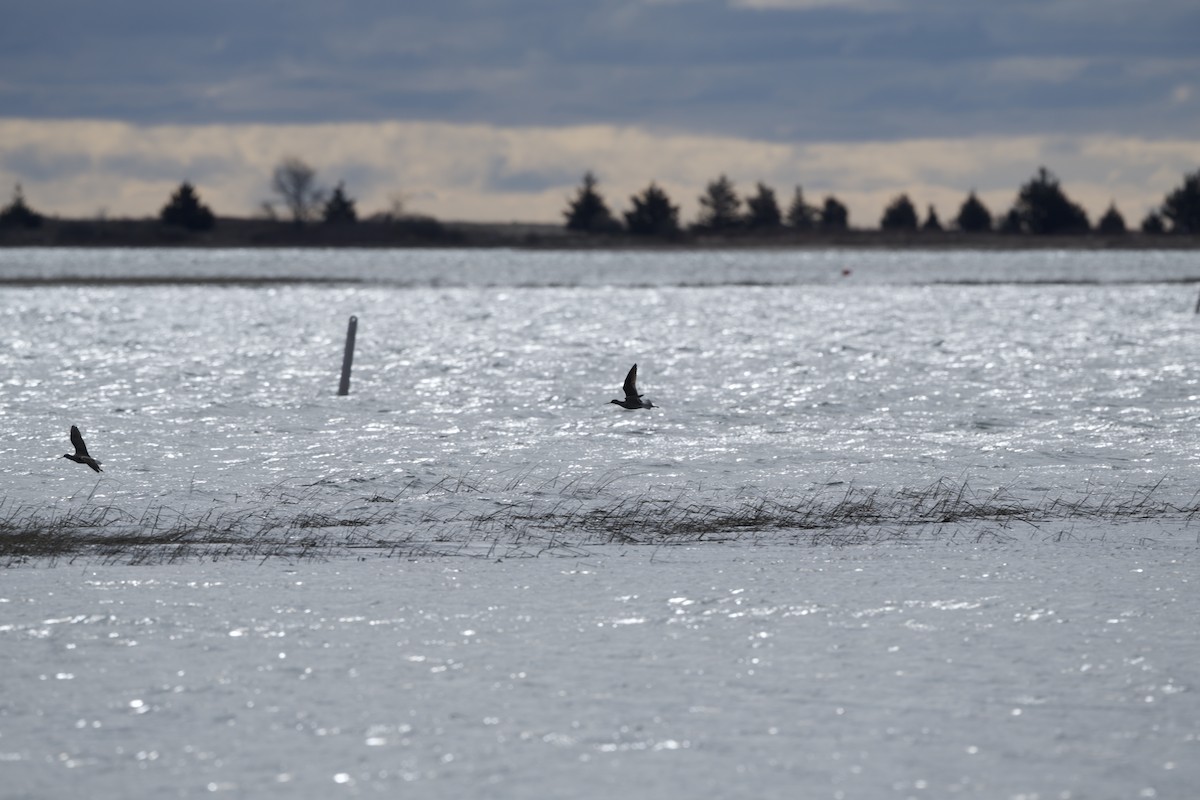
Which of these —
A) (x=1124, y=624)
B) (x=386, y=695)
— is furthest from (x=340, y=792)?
(x=1124, y=624)

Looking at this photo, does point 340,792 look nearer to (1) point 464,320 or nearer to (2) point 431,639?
(2) point 431,639

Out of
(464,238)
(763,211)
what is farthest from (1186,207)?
(464,238)

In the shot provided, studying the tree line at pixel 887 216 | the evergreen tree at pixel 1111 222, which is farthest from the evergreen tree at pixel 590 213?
the evergreen tree at pixel 1111 222

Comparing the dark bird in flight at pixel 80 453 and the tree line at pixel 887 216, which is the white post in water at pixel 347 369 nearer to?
the dark bird in flight at pixel 80 453

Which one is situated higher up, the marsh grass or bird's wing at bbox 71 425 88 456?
bird's wing at bbox 71 425 88 456

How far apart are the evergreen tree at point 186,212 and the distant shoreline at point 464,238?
93 centimetres

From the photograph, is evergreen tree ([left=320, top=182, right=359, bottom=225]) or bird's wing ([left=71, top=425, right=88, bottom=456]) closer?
bird's wing ([left=71, top=425, right=88, bottom=456])

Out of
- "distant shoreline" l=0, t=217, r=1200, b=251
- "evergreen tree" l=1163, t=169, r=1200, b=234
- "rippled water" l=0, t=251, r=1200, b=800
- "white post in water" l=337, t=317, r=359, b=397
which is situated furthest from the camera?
"evergreen tree" l=1163, t=169, r=1200, b=234

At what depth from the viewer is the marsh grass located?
11109 millimetres

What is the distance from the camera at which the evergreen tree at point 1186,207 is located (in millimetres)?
127812

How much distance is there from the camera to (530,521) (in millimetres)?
12281

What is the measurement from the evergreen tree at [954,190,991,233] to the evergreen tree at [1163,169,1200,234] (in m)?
15.3

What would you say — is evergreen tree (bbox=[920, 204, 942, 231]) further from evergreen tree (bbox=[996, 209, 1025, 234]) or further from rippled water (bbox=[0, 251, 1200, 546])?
rippled water (bbox=[0, 251, 1200, 546])

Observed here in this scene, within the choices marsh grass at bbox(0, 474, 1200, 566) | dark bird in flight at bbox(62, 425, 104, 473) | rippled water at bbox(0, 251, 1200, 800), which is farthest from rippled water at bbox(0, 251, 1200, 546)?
dark bird in flight at bbox(62, 425, 104, 473)
